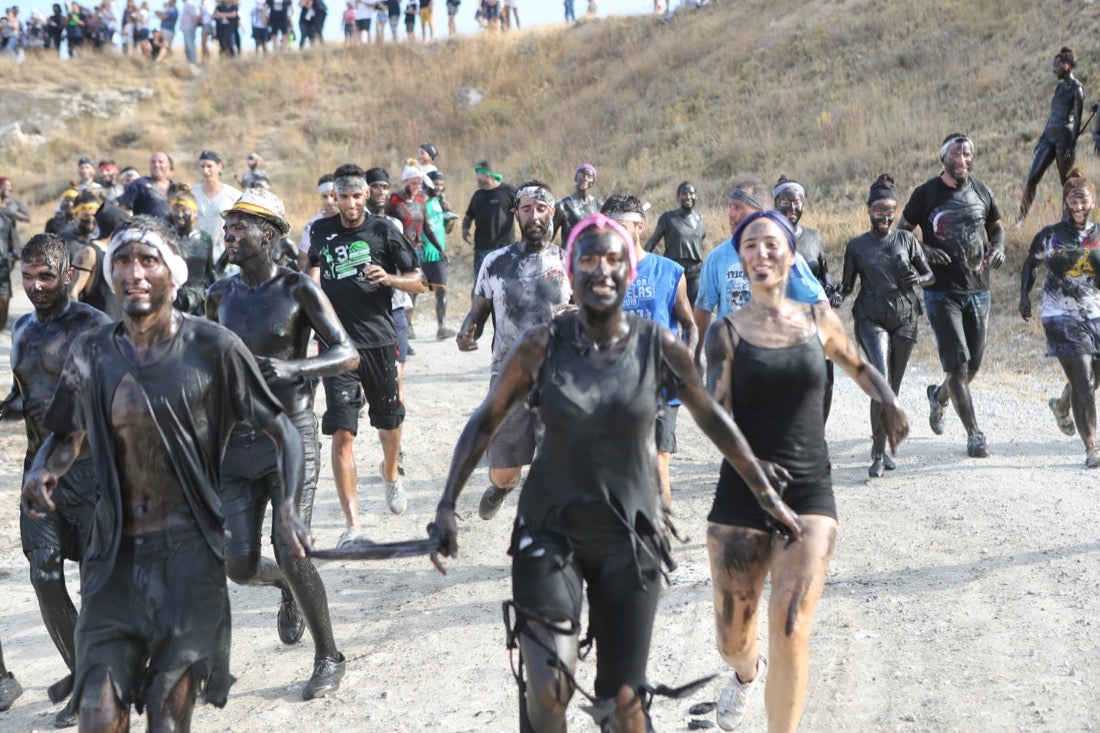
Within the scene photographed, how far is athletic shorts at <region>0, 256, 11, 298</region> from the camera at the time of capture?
15.8 meters

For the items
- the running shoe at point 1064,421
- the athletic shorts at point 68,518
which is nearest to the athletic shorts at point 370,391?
the athletic shorts at point 68,518

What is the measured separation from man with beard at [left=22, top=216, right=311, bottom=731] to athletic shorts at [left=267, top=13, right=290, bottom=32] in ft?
121

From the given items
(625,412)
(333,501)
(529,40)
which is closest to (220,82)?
(529,40)

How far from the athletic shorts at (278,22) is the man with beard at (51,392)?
35.5m

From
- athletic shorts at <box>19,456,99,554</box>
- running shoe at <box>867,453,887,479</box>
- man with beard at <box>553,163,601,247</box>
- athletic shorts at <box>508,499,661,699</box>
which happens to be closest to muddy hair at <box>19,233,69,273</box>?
athletic shorts at <box>19,456,99,554</box>

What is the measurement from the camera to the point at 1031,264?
9719 mm

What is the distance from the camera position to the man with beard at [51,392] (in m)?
5.52

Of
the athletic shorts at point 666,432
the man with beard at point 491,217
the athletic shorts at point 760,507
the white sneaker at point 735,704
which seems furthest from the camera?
the man with beard at point 491,217

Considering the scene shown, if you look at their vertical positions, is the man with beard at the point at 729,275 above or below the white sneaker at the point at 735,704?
above

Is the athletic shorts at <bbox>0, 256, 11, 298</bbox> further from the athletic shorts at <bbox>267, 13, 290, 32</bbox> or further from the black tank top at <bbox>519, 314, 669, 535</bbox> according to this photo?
the athletic shorts at <bbox>267, 13, 290, 32</bbox>

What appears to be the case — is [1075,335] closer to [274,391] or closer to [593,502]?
[274,391]

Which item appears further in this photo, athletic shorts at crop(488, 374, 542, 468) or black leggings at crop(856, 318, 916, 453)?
black leggings at crop(856, 318, 916, 453)

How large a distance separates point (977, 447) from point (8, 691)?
22.1 ft

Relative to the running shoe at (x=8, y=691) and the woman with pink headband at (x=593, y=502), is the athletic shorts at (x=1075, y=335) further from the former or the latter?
the running shoe at (x=8, y=691)
